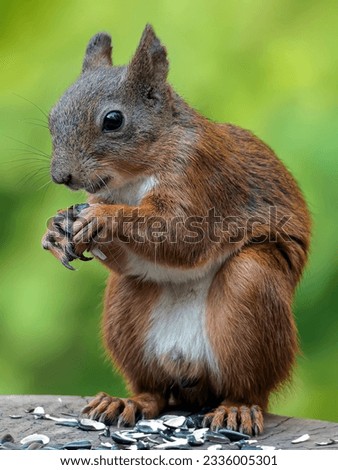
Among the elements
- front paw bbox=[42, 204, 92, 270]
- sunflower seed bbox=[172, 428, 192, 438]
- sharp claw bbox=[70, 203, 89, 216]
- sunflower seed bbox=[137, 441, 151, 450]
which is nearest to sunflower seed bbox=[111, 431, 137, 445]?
sunflower seed bbox=[137, 441, 151, 450]

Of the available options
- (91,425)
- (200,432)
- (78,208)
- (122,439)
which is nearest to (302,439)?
(200,432)

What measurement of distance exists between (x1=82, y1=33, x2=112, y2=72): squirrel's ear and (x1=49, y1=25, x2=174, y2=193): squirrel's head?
16cm

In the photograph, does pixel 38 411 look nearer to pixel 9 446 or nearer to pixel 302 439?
pixel 9 446

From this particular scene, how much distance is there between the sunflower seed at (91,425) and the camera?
10.8 feet

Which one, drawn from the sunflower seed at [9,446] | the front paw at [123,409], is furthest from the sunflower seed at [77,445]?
the front paw at [123,409]

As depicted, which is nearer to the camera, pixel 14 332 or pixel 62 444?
Result: pixel 62 444

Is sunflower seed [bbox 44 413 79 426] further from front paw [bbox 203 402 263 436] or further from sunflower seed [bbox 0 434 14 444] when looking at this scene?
front paw [bbox 203 402 263 436]

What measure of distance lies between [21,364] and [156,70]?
1.35m

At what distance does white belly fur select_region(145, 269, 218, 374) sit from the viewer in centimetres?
348

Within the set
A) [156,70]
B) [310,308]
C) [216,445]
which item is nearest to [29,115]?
[156,70]

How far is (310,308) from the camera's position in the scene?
13.4ft

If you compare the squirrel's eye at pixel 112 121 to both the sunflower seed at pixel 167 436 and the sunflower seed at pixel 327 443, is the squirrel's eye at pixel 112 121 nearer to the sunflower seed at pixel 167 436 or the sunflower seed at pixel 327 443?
the sunflower seed at pixel 167 436

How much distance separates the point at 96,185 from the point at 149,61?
0.43 m

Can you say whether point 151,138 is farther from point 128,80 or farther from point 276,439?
point 276,439
